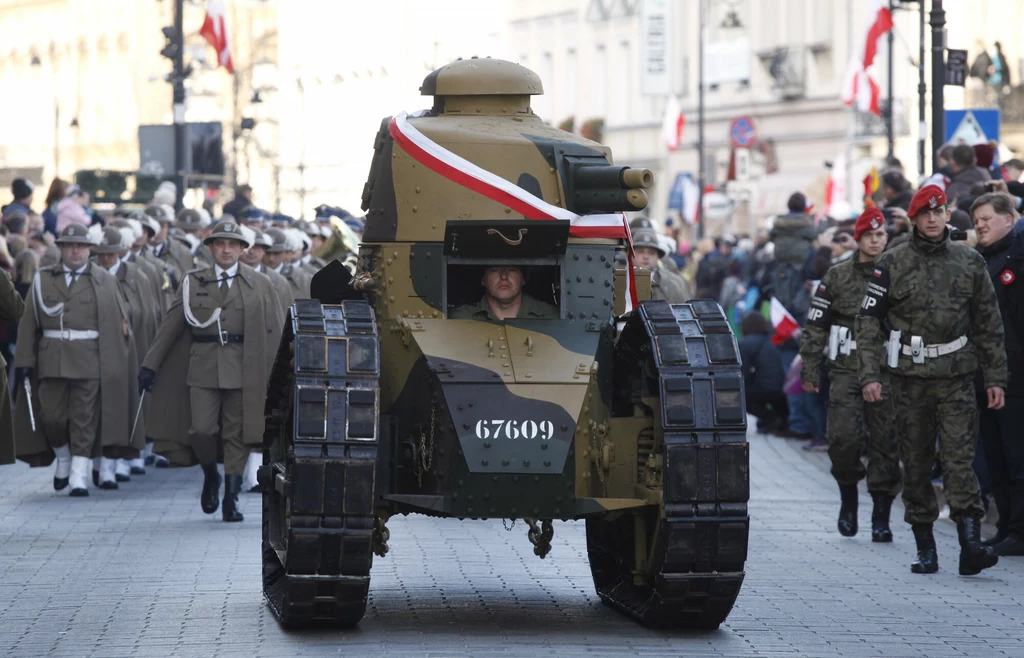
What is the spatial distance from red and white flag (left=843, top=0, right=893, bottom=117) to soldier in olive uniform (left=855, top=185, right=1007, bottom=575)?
2062 cm

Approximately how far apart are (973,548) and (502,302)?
11.2 feet

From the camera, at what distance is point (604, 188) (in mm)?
11219

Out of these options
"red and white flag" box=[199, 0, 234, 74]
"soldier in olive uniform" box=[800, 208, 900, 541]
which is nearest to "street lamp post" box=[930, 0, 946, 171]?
"soldier in olive uniform" box=[800, 208, 900, 541]

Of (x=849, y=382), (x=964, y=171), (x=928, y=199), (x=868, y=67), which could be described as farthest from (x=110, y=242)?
(x=868, y=67)

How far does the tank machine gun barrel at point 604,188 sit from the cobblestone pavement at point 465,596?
2037 mm

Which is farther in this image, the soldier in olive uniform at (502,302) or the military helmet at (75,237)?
the military helmet at (75,237)

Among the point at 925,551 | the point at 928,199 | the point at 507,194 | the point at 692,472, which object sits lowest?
the point at 925,551

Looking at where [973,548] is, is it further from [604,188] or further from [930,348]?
[604,188]

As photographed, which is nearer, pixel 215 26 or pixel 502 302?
pixel 502 302

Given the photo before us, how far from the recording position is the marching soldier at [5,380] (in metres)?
14.5

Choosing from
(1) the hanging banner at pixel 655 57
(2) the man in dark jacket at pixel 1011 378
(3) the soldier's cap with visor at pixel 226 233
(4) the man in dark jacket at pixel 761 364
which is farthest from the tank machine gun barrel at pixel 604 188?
(1) the hanging banner at pixel 655 57

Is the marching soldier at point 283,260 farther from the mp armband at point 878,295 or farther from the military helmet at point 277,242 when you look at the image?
the mp armband at point 878,295

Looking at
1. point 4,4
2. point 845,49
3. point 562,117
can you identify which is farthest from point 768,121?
point 4,4

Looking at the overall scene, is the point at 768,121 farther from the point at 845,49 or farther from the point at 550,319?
the point at 550,319
